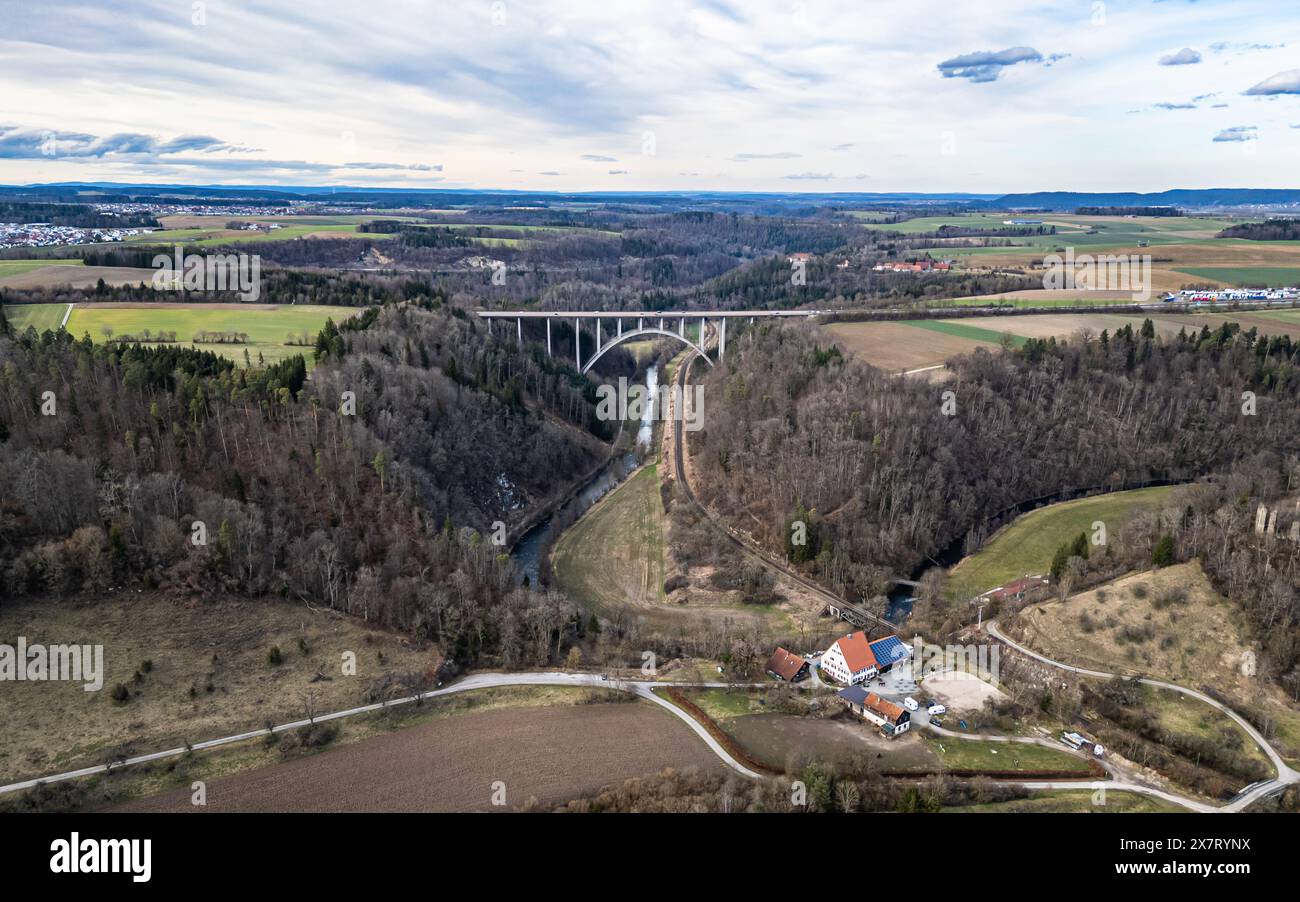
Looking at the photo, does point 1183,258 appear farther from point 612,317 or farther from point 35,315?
point 35,315

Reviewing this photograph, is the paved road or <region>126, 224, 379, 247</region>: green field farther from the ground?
<region>126, 224, 379, 247</region>: green field

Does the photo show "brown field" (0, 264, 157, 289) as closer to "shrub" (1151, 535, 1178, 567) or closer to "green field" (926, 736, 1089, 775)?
"green field" (926, 736, 1089, 775)

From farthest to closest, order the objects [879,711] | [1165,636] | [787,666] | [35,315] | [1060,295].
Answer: [1060,295] < [35,315] < [1165,636] < [787,666] < [879,711]

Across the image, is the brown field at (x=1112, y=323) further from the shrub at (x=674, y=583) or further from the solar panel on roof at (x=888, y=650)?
the solar panel on roof at (x=888, y=650)

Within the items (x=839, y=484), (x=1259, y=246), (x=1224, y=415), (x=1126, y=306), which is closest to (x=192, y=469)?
(x=839, y=484)

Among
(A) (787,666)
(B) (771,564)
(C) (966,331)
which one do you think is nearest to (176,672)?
(A) (787,666)

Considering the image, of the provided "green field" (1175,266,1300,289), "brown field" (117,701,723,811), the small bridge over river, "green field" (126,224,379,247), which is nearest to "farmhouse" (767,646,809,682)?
"brown field" (117,701,723,811)
